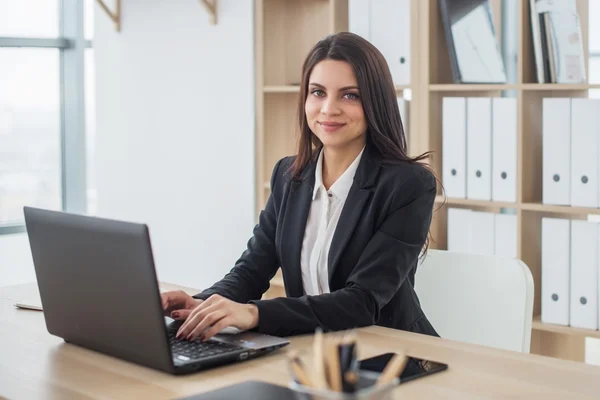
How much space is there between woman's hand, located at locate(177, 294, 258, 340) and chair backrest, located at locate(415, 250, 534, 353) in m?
0.53

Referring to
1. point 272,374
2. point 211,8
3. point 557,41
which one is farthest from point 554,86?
point 272,374

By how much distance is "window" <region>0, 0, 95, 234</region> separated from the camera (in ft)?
14.5

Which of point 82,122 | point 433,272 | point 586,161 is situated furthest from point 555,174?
point 82,122

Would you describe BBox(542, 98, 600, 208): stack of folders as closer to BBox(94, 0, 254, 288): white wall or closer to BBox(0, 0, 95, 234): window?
BBox(94, 0, 254, 288): white wall

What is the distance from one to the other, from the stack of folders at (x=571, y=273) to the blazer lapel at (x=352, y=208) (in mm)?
1104

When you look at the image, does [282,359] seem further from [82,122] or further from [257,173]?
[82,122]

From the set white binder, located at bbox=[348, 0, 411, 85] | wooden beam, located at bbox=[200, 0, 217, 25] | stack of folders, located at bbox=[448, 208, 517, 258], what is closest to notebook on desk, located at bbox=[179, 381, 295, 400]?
stack of folders, located at bbox=[448, 208, 517, 258]

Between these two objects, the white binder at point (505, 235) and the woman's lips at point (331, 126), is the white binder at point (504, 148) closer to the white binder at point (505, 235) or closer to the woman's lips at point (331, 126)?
the white binder at point (505, 235)

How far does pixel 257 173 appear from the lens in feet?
11.8

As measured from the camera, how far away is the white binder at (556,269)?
2832mm

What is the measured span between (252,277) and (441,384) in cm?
81

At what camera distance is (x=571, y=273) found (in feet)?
9.29

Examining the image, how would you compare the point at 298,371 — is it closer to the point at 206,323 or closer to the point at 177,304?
the point at 206,323

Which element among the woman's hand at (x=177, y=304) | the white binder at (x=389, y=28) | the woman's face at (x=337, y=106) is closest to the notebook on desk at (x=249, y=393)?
the woman's hand at (x=177, y=304)
